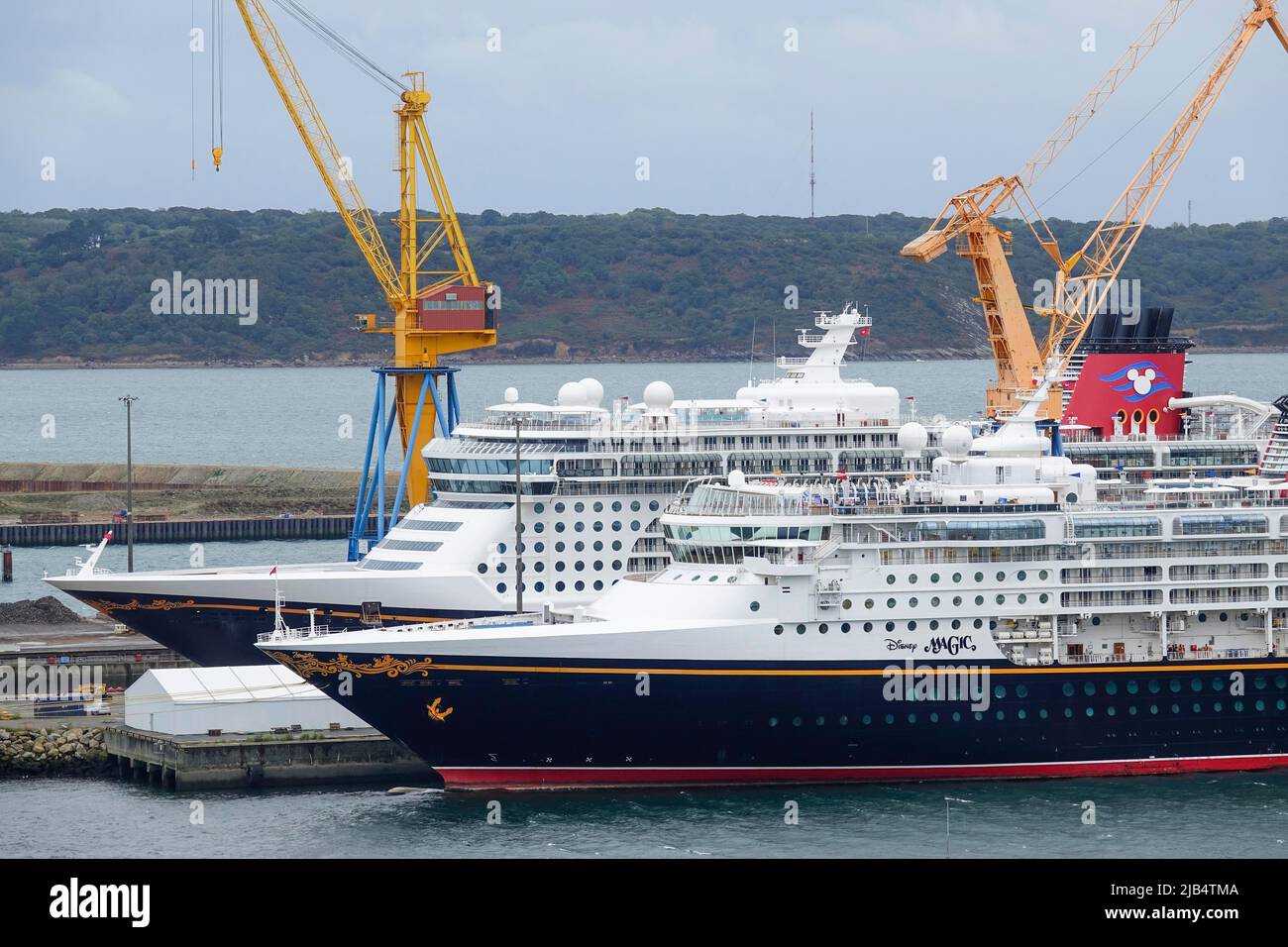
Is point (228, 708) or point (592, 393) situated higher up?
point (592, 393)

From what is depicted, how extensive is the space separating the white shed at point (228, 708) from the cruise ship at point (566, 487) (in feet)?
13.4

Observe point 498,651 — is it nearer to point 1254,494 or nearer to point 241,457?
point 1254,494

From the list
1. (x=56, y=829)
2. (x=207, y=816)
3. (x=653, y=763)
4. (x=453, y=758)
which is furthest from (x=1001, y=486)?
(x=56, y=829)

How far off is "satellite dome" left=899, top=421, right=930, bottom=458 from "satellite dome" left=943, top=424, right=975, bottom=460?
346 cm

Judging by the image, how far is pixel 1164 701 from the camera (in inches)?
1900

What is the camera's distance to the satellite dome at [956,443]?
A: 162 ft

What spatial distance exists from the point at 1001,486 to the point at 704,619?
7723 mm

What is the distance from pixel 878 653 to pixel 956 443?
569cm

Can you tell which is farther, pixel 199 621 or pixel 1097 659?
pixel 199 621

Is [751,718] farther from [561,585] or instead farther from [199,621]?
[199,621]

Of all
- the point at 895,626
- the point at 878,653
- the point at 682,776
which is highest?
the point at 895,626

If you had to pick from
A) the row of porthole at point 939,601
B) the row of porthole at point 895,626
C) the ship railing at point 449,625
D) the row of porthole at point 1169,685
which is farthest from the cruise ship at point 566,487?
the row of porthole at point 895,626

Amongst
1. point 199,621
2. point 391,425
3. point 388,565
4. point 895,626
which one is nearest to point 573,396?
point 388,565

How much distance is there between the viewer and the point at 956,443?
49.3m
